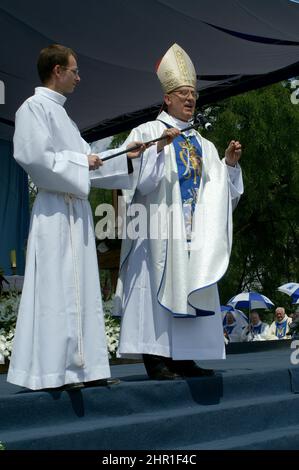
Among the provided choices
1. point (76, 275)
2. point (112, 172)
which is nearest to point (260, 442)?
point (76, 275)

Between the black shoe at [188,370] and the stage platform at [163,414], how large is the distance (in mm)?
82

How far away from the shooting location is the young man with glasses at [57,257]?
434 centimetres

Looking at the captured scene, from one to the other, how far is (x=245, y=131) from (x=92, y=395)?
47.5 feet

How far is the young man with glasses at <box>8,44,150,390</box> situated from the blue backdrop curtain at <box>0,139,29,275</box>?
884 centimetres

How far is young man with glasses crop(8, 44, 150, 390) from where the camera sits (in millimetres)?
4340

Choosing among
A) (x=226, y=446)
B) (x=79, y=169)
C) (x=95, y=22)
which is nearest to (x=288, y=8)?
(x=95, y=22)

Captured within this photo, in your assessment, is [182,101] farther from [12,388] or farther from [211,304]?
[12,388]

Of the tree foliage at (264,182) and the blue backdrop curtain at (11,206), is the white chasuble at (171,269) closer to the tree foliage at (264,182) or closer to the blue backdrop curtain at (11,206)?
the blue backdrop curtain at (11,206)

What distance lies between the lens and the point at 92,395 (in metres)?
4.47

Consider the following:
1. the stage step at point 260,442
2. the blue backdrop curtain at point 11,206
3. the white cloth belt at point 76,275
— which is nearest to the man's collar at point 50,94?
the white cloth belt at point 76,275

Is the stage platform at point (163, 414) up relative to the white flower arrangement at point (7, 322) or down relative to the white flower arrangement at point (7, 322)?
down

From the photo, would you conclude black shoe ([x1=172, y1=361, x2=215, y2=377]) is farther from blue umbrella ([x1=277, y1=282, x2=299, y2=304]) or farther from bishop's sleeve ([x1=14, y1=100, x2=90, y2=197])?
blue umbrella ([x1=277, y1=282, x2=299, y2=304])

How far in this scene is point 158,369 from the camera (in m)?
5.12

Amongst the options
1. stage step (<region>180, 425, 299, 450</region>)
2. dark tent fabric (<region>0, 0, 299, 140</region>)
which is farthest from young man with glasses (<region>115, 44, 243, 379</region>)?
dark tent fabric (<region>0, 0, 299, 140</region>)
